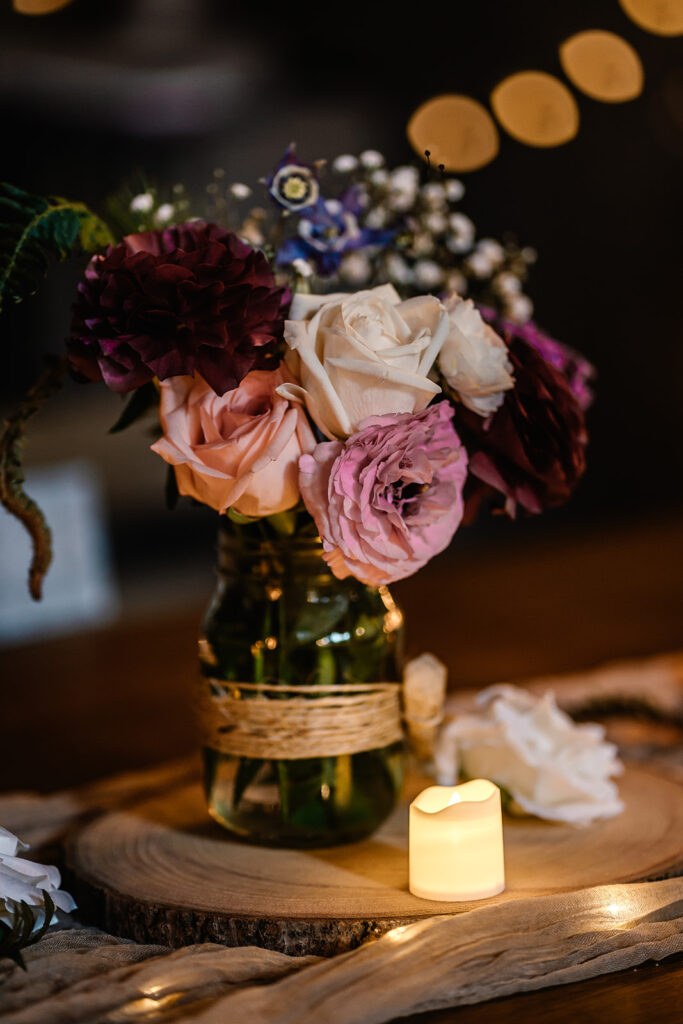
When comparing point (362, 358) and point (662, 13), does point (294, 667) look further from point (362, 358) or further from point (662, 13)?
point (662, 13)

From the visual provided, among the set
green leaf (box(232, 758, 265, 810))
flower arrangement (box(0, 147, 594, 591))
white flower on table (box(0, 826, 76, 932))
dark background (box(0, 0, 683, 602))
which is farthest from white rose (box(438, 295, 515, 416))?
dark background (box(0, 0, 683, 602))

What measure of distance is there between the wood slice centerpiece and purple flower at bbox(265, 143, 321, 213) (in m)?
0.50

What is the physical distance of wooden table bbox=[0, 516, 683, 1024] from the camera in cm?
68

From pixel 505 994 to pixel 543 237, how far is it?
3906 millimetres

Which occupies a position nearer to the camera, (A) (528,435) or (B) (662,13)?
(A) (528,435)

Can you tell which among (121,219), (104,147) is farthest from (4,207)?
(104,147)

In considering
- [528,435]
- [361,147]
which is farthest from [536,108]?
[361,147]

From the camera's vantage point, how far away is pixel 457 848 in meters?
0.75

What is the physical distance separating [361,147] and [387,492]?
Result: 3.66 meters

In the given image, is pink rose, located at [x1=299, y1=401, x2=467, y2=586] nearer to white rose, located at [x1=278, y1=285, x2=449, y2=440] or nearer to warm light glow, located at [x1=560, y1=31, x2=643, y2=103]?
white rose, located at [x1=278, y1=285, x2=449, y2=440]

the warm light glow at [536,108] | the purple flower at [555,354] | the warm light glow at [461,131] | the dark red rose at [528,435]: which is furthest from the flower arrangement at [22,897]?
the warm light glow at [536,108]

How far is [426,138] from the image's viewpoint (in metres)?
1.13

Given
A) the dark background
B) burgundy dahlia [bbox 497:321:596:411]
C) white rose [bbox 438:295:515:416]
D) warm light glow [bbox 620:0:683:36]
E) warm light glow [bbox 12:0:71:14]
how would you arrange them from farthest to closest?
the dark background
warm light glow [bbox 12:0:71:14]
warm light glow [bbox 620:0:683:36]
burgundy dahlia [bbox 497:321:596:411]
white rose [bbox 438:295:515:416]

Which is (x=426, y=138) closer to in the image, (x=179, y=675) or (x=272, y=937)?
(x=272, y=937)
